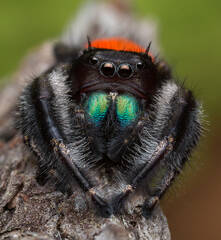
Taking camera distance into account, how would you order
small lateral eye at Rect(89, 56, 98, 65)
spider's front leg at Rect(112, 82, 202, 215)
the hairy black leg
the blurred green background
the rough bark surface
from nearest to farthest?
the rough bark surface
the hairy black leg
spider's front leg at Rect(112, 82, 202, 215)
small lateral eye at Rect(89, 56, 98, 65)
the blurred green background

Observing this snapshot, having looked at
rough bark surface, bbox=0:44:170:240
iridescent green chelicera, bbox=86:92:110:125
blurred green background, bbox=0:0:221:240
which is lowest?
blurred green background, bbox=0:0:221:240

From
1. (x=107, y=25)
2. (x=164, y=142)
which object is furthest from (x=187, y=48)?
(x=164, y=142)

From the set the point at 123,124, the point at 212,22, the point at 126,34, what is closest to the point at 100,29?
the point at 126,34

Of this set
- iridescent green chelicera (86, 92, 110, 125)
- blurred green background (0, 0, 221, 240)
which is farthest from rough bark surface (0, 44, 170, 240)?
blurred green background (0, 0, 221, 240)

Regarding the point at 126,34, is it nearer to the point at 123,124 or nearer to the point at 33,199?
the point at 123,124

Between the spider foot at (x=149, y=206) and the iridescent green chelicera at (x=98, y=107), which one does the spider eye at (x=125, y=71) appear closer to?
the iridescent green chelicera at (x=98, y=107)

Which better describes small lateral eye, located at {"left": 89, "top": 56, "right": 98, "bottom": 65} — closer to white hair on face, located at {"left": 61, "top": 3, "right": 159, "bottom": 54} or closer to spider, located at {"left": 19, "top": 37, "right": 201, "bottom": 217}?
spider, located at {"left": 19, "top": 37, "right": 201, "bottom": 217}

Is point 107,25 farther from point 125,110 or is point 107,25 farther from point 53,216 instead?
point 53,216

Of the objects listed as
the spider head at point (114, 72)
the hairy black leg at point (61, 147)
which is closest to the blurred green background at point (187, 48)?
the spider head at point (114, 72)
